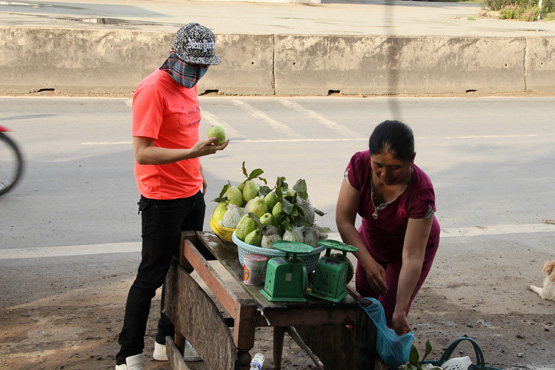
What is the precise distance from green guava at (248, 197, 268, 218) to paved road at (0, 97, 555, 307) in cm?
224

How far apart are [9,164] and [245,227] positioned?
475 centimetres

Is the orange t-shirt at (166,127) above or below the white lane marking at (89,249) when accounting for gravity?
above

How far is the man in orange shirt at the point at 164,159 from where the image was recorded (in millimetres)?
3588

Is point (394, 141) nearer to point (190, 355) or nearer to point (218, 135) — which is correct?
point (218, 135)

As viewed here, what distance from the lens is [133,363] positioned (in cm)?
386

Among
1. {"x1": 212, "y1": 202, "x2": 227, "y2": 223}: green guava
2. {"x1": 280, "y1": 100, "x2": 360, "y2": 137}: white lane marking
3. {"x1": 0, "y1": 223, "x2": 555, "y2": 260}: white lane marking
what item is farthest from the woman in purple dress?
{"x1": 280, "y1": 100, "x2": 360, "y2": 137}: white lane marking

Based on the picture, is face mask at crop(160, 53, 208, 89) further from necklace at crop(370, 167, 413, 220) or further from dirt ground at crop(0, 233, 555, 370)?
dirt ground at crop(0, 233, 555, 370)

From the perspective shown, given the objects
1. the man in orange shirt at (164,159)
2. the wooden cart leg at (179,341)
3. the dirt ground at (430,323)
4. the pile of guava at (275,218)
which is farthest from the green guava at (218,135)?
the dirt ground at (430,323)

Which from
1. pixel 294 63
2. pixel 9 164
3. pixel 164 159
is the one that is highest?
pixel 294 63

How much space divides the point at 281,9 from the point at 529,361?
22540 millimetres

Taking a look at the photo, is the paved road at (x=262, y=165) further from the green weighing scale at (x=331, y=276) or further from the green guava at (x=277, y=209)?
the green weighing scale at (x=331, y=276)

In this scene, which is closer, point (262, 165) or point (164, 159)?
point (164, 159)

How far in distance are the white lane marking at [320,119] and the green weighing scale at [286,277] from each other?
284 inches

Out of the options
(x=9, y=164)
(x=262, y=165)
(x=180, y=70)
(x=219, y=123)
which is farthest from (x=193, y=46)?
(x=219, y=123)
